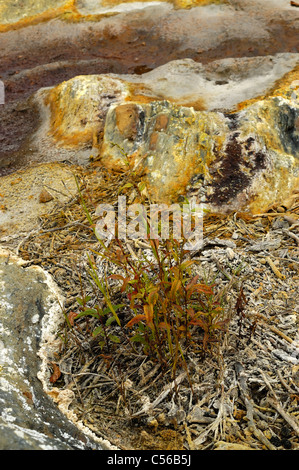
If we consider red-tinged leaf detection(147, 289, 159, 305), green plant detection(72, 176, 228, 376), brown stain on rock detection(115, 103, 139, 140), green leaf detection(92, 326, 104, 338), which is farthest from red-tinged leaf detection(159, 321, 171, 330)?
brown stain on rock detection(115, 103, 139, 140)

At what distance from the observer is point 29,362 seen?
1892 mm

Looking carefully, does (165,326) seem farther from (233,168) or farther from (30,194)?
(30,194)

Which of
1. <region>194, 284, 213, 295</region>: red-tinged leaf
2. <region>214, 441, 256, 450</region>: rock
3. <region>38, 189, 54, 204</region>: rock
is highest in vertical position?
<region>194, 284, 213, 295</region>: red-tinged leaf

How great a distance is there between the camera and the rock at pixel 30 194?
10.1 feet

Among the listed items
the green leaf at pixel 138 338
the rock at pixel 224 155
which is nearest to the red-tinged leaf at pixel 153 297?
the green leaf at pixel 138 338

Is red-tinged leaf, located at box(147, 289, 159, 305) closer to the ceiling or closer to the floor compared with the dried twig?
closer to the ceiling

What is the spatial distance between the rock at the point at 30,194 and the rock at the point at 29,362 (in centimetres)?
47

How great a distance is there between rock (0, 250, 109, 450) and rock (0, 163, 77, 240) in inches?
18.5

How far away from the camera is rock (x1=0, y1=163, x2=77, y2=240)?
3088 millimetres

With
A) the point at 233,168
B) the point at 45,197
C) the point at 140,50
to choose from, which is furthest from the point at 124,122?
the point at 140,50

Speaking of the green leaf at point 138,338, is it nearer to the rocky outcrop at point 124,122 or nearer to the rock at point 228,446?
the rocky outcrop at point 124,122

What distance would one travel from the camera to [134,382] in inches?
73.3

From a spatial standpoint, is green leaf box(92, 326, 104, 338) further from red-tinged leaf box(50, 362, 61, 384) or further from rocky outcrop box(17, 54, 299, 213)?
rocky outcrop box(17, 54, 299, 213)
